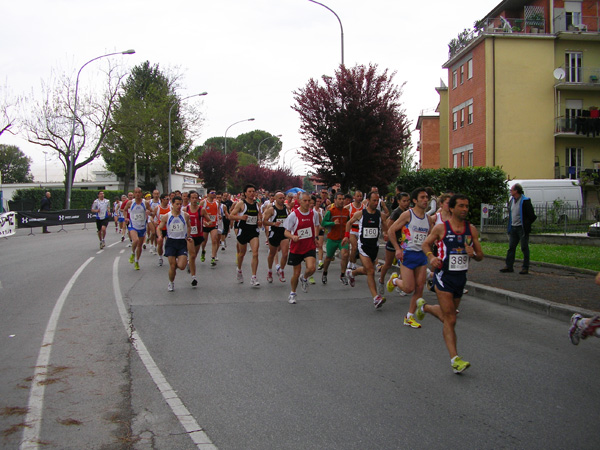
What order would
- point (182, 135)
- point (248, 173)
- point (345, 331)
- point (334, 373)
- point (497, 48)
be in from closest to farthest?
point (334, 373) < point (345, 331) < point (497, 48) < point (182, 135) < point (248, 173)

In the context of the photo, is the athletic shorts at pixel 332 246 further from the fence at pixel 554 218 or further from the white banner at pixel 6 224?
the fence at pixel 554 218

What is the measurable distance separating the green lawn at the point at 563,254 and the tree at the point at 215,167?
5035 cm

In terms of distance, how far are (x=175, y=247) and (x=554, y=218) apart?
50.2ft

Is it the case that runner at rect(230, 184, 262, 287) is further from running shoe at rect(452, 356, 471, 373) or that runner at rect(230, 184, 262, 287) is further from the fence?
the fence

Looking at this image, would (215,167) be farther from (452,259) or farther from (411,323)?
(452,259)

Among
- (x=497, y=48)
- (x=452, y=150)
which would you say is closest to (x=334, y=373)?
(x=497, y=48)

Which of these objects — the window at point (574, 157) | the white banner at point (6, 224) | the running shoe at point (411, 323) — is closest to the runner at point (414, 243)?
the running shoe at point (411, 323)

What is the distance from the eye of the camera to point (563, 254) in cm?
1555

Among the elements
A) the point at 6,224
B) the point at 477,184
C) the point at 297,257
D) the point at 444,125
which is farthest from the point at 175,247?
the point at 444,125

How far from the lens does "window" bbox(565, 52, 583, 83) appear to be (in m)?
37.1

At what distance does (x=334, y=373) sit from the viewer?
5609 millimetres

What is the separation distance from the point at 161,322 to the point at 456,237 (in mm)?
4165

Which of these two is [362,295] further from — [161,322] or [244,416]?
[244,416]

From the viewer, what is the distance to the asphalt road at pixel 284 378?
415 cm
